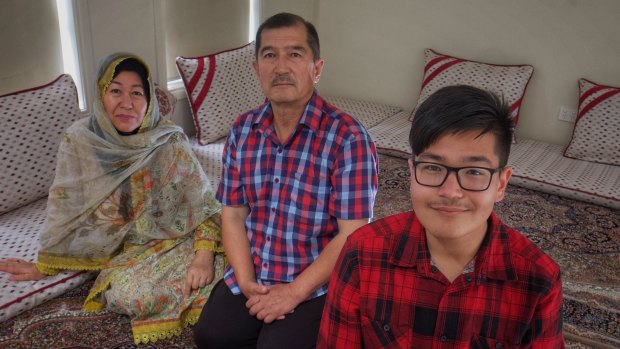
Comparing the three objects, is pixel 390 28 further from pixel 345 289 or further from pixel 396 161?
pixel 345 289

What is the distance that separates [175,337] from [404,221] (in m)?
0.96

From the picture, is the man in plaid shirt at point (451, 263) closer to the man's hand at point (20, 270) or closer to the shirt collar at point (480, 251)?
the shirt collar at point (480, 251)

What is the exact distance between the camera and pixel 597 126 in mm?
2992

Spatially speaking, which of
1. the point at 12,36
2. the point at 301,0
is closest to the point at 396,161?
the point at 301,0

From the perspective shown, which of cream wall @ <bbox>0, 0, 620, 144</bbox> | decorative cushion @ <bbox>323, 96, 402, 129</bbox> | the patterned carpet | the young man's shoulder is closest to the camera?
the young man's shoulder

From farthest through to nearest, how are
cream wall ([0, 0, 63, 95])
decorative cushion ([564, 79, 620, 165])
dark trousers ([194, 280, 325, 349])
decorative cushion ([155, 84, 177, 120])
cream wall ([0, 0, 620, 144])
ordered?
decorative cushion ([564, 79, 620, 165])
decorative cushion ([155, 84, 177, 120])
cream wall ([0, 0, 620, 144])
cream wall ([0, 0, 63, 95])
dark trousers ([194, 280, 325, 349])

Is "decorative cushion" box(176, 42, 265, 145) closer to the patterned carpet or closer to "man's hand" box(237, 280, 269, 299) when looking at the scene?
the patterned carpet

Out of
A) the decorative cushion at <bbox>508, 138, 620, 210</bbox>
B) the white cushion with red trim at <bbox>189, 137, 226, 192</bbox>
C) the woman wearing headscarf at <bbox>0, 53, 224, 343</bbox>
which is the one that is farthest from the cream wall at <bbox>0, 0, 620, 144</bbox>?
the woman wearing headscarf at <bbox>0, 53, 224, 343</bbox>

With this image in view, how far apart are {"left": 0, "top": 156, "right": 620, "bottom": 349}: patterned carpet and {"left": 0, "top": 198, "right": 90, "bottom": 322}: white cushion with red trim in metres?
0.04

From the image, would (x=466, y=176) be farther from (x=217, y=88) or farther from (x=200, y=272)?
(x=217, y=88)

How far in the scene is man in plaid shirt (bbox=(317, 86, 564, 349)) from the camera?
37.0 inches

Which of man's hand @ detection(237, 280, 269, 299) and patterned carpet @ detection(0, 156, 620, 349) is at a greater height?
man's hand @ detection(237, 280, 269, 299)

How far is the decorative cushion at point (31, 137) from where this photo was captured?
2012 mm

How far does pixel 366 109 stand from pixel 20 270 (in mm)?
2494
